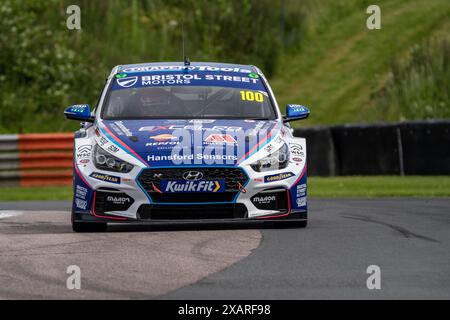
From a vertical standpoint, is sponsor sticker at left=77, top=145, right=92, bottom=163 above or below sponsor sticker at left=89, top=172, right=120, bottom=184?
above

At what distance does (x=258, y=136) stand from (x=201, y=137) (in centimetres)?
53

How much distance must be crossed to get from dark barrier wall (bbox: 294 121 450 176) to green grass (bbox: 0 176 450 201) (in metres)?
0.28

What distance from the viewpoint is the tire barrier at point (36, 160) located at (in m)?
22.5

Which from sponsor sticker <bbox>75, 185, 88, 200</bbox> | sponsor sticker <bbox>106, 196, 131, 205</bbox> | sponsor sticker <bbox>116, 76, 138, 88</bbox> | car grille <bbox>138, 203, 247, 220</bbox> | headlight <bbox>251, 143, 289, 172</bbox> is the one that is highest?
sponsor sticker <bbox>116, 76, 138, 88</bbox>

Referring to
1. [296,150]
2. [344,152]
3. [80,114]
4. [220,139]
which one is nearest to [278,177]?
[296,150]

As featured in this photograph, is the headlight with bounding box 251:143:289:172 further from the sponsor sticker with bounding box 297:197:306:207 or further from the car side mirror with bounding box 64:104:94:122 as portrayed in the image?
the car side mirror with bounding box 64:104:94:122

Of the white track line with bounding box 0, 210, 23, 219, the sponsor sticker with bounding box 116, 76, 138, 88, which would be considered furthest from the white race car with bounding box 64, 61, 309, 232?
the white track line with bounding box 0, 210, 23, 219

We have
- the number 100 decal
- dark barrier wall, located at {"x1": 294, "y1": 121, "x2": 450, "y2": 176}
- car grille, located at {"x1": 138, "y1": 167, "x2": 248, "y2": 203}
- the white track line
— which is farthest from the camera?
dark barrier wall, located at {"x1": 294, "y1": 121, "x2": 450, "y2": 176}

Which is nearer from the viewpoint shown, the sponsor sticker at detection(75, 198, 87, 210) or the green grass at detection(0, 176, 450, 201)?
the sponsor sticker at detection(75, 198, 87, 210)

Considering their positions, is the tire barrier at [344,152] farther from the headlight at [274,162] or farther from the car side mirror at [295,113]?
the headlight at [274,162]

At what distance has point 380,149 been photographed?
22.1 metres

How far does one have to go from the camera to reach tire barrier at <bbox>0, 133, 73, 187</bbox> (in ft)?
73.8

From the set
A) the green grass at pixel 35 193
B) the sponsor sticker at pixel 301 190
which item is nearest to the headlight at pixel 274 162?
the sponsor sticker at pixel 301 190

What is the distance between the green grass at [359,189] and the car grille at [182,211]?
6.60 m
